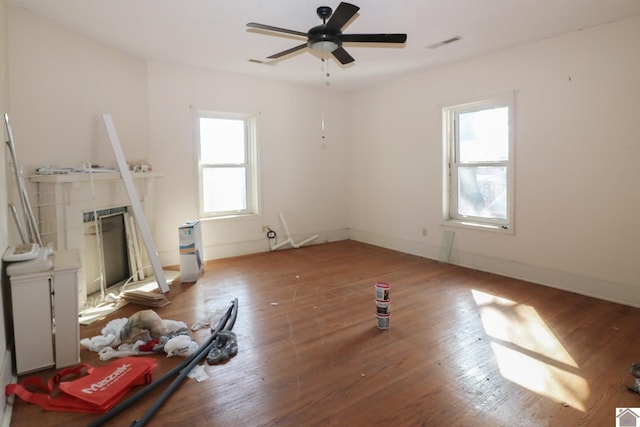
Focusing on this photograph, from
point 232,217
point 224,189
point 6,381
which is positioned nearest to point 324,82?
point 224,189

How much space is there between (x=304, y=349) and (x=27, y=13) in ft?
12.2

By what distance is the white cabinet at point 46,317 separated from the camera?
7.46 feet

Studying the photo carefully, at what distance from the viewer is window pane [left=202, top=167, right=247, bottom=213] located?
5.32 meters

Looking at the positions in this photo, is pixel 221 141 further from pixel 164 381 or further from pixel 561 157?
pixel 561 157

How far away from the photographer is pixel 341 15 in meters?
2.52

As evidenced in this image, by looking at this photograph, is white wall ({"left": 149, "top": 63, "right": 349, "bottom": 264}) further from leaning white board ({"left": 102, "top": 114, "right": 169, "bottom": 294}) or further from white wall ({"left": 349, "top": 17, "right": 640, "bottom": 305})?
white wall ({"left": 349, "top": 17, "right": 640, "bottom": 305})

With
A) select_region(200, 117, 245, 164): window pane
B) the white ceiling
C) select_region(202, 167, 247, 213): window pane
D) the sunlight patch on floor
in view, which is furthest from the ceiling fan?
select_region(202, 167, 247, 213): window pane

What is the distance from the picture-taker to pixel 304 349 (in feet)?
8.66

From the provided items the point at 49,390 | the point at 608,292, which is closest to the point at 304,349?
the point at 49,390

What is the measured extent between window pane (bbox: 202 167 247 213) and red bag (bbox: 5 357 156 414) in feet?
10.5

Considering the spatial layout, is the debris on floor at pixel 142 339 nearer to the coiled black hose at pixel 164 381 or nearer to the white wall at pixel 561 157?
the coiled black hose at pixel 164 381

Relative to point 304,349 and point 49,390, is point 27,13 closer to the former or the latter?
point 49,390

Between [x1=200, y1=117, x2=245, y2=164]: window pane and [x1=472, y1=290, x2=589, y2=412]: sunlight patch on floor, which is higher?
[x1=200, y1=117, x2=245, y2=164]: window pane

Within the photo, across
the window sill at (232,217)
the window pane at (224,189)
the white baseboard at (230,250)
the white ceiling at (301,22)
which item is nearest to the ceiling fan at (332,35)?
the white ceiling at (301,22)
